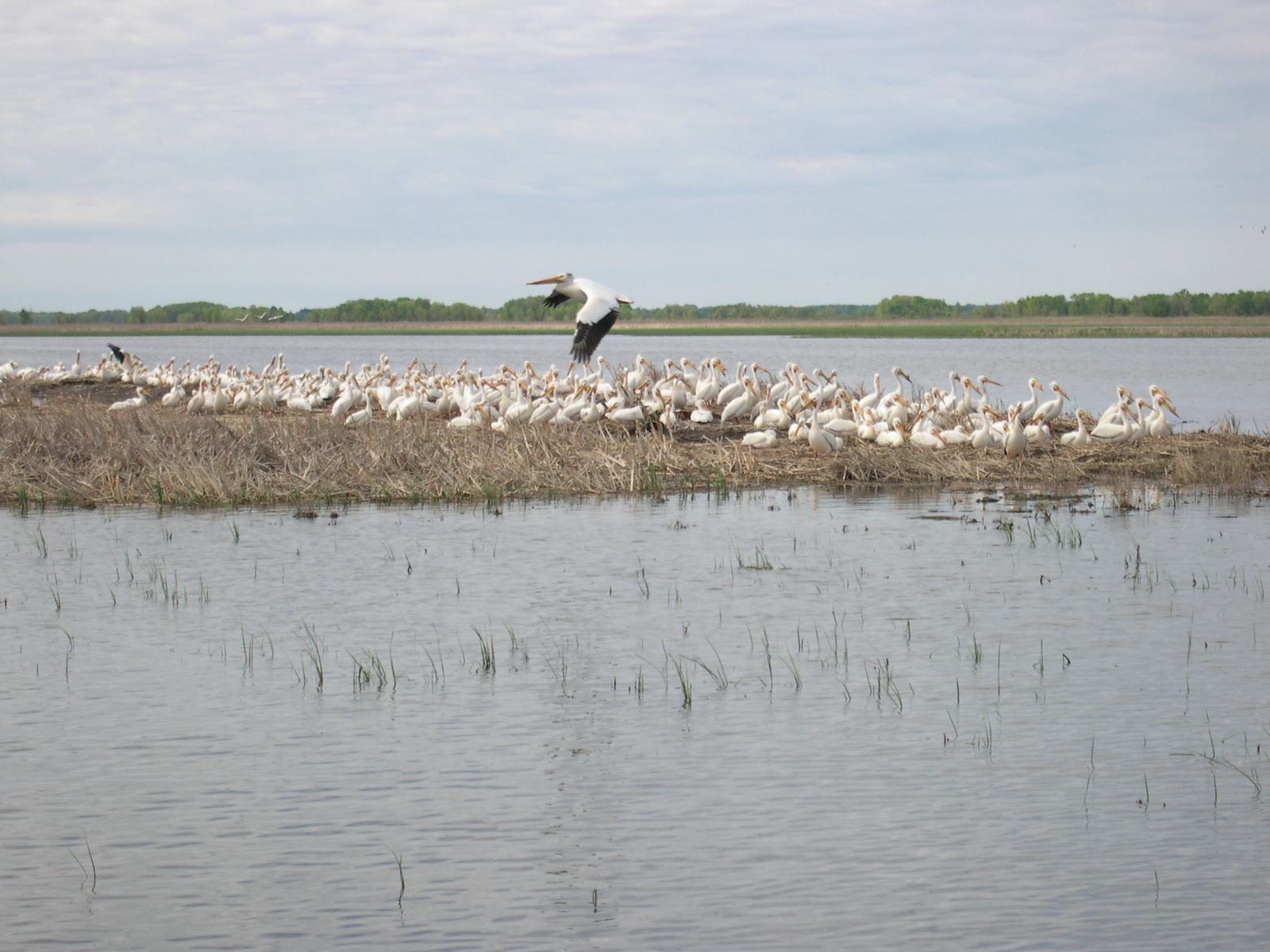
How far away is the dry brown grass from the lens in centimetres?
1400

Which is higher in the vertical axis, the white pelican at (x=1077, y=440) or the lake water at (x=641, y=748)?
the white pelican at (x=1077, y=440)

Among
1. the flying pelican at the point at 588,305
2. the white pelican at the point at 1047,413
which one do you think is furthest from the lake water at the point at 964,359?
the flying pelican at the point at 588,305

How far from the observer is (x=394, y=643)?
8133 millimetres

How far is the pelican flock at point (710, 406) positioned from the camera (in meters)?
16.0

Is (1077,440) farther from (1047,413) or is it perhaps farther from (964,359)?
(964,359)

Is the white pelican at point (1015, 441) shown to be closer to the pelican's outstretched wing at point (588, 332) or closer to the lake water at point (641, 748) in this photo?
the lake water at point (641, 748)

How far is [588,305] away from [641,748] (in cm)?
792

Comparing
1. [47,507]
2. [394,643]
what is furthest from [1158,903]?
[47,507]

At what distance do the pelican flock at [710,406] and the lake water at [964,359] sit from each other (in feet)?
16.9

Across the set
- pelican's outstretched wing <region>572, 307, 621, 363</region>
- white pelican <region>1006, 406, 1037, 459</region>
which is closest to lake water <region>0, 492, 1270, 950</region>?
pelican's outstretched wing <region>572, 307, 621, 363</region>

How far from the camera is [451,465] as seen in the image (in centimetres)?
1458

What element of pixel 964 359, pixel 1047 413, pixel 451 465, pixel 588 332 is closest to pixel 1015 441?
pixel 1047 413

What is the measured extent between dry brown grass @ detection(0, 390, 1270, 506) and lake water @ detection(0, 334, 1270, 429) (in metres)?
6.99

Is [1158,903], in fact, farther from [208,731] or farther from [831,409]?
[831,409]
